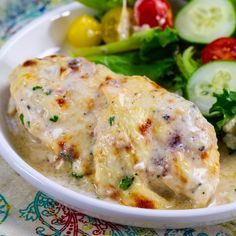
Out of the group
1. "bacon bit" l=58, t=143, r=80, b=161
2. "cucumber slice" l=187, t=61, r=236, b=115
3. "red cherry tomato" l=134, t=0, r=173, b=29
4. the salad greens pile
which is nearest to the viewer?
"bacon bit" l=58, t=143, r=80, b=161

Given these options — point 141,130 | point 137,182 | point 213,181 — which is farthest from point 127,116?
point 213,181

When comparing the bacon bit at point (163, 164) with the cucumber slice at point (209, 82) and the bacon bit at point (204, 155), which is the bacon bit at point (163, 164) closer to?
the bacon bit at point (204, 155)

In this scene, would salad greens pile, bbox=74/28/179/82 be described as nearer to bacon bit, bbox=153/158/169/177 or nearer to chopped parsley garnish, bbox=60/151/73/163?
chopped parsley garnish, bbox=60/151/73/163

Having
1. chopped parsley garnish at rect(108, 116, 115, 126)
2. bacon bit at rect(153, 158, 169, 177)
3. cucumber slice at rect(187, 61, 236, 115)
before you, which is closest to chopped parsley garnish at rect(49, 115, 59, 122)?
chopped parsley garnish at rect(108, 116, 115, 126)

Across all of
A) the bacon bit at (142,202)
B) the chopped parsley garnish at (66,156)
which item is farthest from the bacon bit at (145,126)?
the chopped parsley garnish at (66,156)

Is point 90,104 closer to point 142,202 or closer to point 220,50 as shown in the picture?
point 142,202

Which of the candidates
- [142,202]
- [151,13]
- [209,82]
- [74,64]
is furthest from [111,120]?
[151,13]
